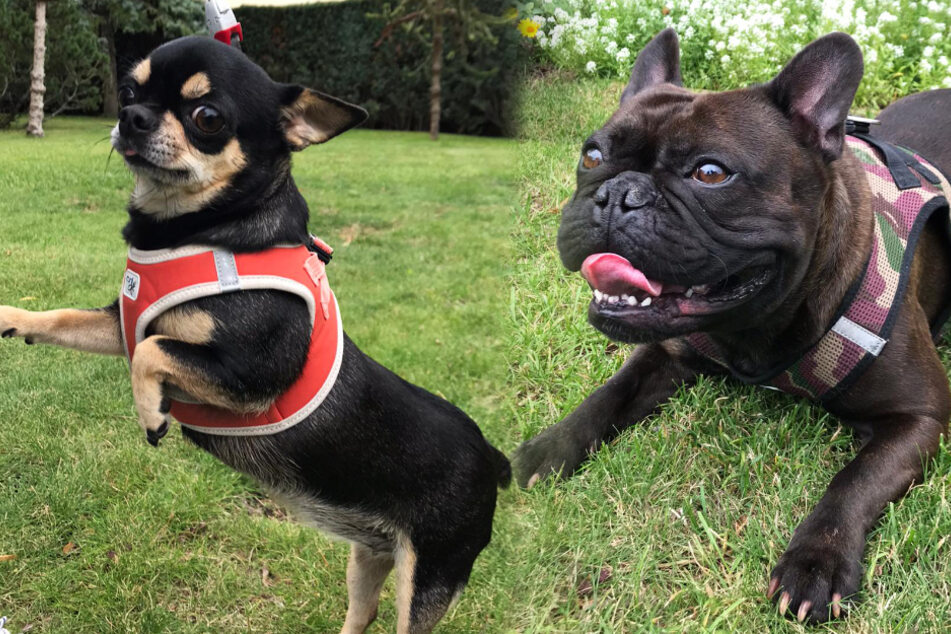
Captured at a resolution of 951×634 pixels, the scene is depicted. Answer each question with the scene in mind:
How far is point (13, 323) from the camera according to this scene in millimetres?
1799

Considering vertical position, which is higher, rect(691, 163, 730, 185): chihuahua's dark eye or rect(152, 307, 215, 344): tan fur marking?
rect(691, 163, 730, 185): chihuahua's dark eye

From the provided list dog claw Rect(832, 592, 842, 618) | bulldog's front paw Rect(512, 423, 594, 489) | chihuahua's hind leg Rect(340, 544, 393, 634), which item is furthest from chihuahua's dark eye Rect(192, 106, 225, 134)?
dog claw Rect(832, 592, 842, 618)

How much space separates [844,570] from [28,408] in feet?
8.00

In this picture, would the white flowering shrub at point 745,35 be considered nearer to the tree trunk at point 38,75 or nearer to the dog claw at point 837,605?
the tree trunk at point 38,75

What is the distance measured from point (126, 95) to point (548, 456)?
1.54 meters

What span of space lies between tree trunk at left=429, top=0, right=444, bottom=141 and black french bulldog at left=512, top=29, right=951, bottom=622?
47 centimetres

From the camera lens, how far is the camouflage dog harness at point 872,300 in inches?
86.7

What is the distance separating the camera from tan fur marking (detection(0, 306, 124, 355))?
1.81 metres

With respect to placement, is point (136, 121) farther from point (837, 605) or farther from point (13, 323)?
point (837, 605)

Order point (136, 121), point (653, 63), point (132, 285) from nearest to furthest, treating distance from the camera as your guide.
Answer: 1. point (136, 121)
2. point (132, 285)
3. point (653, 63)

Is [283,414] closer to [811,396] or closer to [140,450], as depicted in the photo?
[140,450]

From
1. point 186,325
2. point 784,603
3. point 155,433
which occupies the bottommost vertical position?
point 784,603

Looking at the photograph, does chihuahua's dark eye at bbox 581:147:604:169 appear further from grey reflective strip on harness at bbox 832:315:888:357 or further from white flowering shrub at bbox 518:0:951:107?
grey reflective strip on harness at bbox 832:315:888:357

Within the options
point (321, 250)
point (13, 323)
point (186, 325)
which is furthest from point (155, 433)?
point (321, 250)
